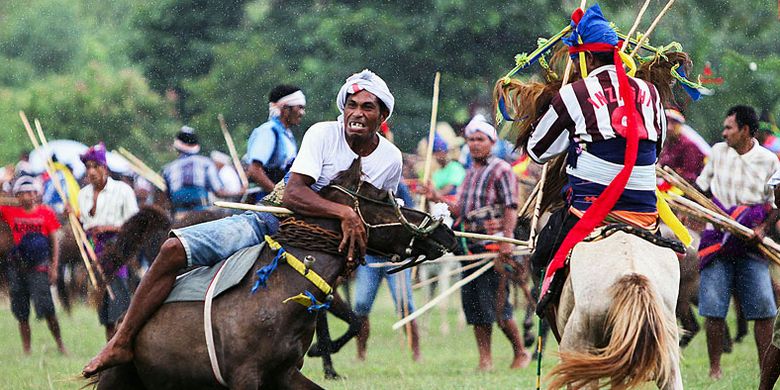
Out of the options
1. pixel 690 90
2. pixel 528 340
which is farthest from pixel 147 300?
pixel 528 340

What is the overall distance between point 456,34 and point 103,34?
73.6 ft

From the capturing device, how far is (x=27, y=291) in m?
15.2

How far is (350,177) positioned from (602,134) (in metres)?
1.35

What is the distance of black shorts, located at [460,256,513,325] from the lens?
13.0m

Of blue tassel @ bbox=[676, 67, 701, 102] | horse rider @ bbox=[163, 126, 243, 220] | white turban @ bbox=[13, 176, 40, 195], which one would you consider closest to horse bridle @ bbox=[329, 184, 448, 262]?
blue tassel @ bbox=[676, 67, 701, 102]

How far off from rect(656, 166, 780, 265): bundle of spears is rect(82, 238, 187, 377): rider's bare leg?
3689 mm

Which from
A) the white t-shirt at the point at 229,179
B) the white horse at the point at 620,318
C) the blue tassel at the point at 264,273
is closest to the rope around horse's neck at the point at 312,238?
the blue tassel at the point at 264,273

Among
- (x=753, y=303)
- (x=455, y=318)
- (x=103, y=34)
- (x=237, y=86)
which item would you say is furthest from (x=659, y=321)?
(x=103, y=34)

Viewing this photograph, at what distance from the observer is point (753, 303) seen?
1147 cm

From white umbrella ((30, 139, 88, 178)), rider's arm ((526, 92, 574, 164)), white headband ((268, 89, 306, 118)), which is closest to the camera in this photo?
rider's arm ((526, 92, 574, 164))

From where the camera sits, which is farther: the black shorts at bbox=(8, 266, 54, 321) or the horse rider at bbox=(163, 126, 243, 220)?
the black shorts at bbox=(8, 266, 54, 321)

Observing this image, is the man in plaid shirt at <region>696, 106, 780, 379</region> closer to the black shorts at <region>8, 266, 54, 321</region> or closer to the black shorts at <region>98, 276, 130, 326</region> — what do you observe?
the black shorts at <region>98, 276, 130, 326</region>

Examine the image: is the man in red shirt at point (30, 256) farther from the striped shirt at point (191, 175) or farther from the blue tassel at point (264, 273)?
the blue tassel at point (264, 273)

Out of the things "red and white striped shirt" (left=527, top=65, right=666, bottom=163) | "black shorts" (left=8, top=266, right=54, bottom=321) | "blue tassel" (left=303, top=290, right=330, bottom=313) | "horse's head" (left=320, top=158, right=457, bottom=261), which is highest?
"red and white striped shirt" (left=527, top=65, right=666, bottom=163)
